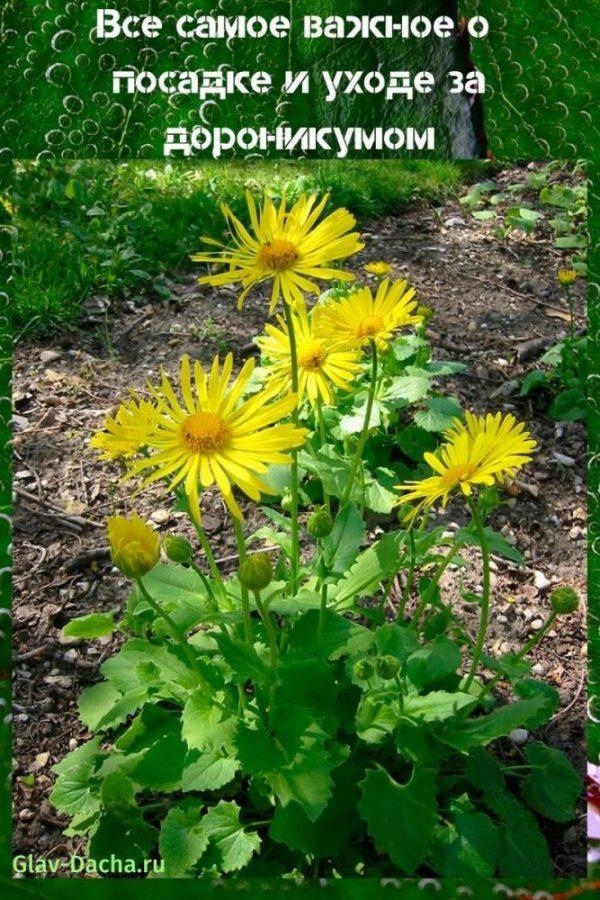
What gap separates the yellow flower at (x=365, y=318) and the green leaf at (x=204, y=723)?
1.78 ft

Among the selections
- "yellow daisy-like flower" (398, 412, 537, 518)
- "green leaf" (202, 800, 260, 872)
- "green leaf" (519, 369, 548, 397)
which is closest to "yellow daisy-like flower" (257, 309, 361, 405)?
"yellow daisy-like flower" (398, 412, 537, 518)

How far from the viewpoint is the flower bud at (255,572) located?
0.92 meters

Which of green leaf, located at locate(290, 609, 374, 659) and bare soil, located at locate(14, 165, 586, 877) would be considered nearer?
green leaf, located at locate(290, 609, 374, 659)

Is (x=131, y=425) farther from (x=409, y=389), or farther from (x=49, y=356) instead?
(x=49, y=356)

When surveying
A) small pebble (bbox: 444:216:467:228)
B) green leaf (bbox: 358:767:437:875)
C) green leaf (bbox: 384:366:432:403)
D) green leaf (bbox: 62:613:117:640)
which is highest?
small pebble (bbox: 444:216:467:228)

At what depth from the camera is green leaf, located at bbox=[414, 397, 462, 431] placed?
6.07ft

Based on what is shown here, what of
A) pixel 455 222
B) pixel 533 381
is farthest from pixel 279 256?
pixel 455 222

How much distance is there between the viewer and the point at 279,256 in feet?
3.63

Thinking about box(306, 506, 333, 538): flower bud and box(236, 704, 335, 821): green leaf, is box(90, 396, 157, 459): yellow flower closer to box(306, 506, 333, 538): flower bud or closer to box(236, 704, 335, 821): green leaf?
box(306, 506, 333, 538): flower bud

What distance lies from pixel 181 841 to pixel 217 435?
22.4 inches

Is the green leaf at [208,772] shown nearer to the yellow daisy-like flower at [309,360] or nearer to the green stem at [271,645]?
the green stem at [271,645]

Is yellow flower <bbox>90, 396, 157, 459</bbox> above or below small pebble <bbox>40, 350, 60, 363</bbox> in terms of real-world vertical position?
below

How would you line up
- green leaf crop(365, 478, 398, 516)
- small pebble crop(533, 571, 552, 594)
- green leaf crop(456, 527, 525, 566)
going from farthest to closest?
small pebble crop(533, 571, 552, 594) → green leaf crop(365, 478, 398, 516) → green leaf crop(456, 527, 525, 566)

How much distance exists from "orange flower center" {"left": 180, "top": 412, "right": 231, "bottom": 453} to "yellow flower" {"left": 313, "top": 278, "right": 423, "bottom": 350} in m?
0.30
